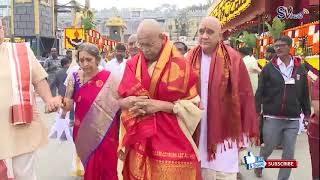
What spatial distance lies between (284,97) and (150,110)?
2.23 meters

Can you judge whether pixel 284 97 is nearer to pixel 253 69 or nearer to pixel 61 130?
pixel 253 69

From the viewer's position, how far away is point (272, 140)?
17.6 feet

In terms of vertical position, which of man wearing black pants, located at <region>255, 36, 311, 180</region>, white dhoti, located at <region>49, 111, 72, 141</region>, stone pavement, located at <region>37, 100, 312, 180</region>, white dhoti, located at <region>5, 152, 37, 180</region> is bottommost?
stone pavement, located at <region>37, 100, 312, 180</region>

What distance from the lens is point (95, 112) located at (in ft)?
15.3

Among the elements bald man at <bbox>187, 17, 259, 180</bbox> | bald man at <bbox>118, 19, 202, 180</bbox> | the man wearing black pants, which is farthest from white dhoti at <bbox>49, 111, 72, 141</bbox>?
bald man at <bbox>118, 19, 202, 180</bbox>

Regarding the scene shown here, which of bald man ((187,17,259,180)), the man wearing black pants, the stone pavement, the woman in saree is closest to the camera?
bald man ((187,17,259,180))

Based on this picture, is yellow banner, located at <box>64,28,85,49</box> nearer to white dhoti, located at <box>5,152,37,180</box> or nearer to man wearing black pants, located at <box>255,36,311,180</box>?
man wearing black pants, located at <box>255,36,311,180</box>

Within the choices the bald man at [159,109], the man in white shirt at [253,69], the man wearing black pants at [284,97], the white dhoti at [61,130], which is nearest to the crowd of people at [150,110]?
the bald man at [159,109]

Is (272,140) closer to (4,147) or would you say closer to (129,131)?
(129,131)

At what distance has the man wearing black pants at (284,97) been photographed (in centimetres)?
519

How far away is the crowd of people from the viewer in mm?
3479

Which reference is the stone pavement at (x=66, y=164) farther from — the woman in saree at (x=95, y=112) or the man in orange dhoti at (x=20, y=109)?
the man in orange dhoti at (x=20, y=109)

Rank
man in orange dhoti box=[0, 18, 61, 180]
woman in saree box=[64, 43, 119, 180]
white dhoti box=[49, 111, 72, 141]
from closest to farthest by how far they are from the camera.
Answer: man in orange dhoti box=[0, 18, 61, 180]
woman in saree box=[64, 43, 119, 180]
white dhoti box=[49, 111, 72, 141]

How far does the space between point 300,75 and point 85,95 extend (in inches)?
86.8
